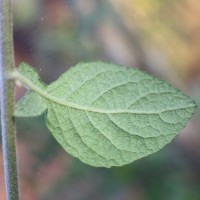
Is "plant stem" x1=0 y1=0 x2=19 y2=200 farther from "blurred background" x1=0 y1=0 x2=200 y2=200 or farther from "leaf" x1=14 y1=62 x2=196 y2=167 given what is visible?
"blurred background" x1=0 y1=0 x2=200 y2=200

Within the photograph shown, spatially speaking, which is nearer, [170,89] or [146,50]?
[170,89]

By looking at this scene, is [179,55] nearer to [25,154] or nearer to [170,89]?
[25,154]

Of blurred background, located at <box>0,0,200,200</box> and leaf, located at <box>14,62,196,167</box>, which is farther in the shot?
blurred background, located at <box>0,0,200,200</box>

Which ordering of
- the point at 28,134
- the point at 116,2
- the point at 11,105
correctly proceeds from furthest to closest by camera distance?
1. the point at 116,2
2. the point at 28,134
3. the point at 11,105

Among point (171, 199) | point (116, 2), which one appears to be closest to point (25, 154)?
point (171, 199)

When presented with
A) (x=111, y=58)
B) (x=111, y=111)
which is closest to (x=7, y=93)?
(x=111, y=111)

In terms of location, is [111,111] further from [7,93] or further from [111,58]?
[111,58]

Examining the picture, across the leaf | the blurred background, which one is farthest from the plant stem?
the blurred background
